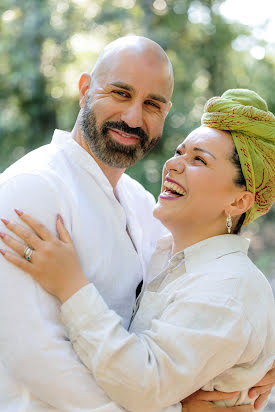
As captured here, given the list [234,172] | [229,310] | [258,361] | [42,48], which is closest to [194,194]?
[234,172]

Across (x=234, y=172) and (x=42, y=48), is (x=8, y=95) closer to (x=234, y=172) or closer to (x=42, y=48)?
(x=42, y=48)

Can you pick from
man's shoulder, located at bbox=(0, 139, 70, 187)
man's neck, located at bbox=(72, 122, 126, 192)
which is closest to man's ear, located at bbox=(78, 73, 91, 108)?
man's neck, located at bbox=(72, 122, 126, 192)

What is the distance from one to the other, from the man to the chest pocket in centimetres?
11

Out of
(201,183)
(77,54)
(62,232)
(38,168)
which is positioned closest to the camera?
(62,232)

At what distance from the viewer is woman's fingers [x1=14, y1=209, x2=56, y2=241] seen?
1.73 metres

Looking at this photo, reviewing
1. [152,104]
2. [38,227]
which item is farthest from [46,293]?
[152,104]

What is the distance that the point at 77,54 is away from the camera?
7867 millimetres

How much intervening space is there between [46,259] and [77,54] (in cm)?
667

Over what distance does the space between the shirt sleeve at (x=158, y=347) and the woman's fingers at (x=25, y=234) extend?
0.22 m

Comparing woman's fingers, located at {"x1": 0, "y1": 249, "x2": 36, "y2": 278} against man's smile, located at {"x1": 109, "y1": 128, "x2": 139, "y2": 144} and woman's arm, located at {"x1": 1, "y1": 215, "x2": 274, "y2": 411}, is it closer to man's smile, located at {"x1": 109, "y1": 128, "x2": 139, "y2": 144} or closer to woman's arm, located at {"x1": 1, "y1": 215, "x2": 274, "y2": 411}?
woman's arm, located at {"x1": 1, "y1": 215, "x2": 274, "y2": 411}

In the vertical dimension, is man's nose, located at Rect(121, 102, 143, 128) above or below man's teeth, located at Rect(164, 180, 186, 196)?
above

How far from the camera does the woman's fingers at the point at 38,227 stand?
1731 millimetres

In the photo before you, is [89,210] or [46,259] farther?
[89,210]

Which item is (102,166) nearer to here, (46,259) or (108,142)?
(108,142)
